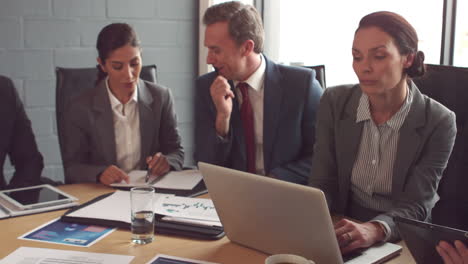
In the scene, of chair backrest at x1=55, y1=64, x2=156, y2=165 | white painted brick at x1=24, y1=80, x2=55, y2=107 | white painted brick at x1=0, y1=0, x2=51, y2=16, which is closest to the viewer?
chair backrest at x1=55, y1=64, x2=156, y2=165

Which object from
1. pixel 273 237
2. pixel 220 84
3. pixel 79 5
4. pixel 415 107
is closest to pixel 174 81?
pixel 79 5

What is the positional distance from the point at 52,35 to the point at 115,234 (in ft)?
5.74

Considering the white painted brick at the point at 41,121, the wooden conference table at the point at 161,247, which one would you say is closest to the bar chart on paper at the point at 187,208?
the wooden conference table at the point at 161,247

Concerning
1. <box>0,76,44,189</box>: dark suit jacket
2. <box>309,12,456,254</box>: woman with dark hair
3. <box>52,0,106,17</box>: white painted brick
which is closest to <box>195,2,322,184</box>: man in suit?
<box>309,12,456,254</box>: woman with dark hair

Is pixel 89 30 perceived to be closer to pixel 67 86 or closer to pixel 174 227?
pixel 67 86

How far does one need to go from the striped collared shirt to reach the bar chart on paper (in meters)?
0.47

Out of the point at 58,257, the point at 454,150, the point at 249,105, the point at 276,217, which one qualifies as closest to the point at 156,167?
the point at 249,105

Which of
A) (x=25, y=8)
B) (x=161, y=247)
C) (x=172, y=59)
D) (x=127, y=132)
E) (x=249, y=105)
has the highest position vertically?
(x=25, y=8)

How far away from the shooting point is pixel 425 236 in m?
1.15

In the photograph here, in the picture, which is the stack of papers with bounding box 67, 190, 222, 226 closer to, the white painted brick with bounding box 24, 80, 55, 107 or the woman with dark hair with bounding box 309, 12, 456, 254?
the woman with dark hair with bounding box 309, 12, 456, 254

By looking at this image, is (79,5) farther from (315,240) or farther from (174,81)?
(315,240)

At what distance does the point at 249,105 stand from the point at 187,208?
684mm

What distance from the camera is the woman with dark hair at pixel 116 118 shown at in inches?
86.3

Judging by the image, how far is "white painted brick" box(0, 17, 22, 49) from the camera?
110 inches
